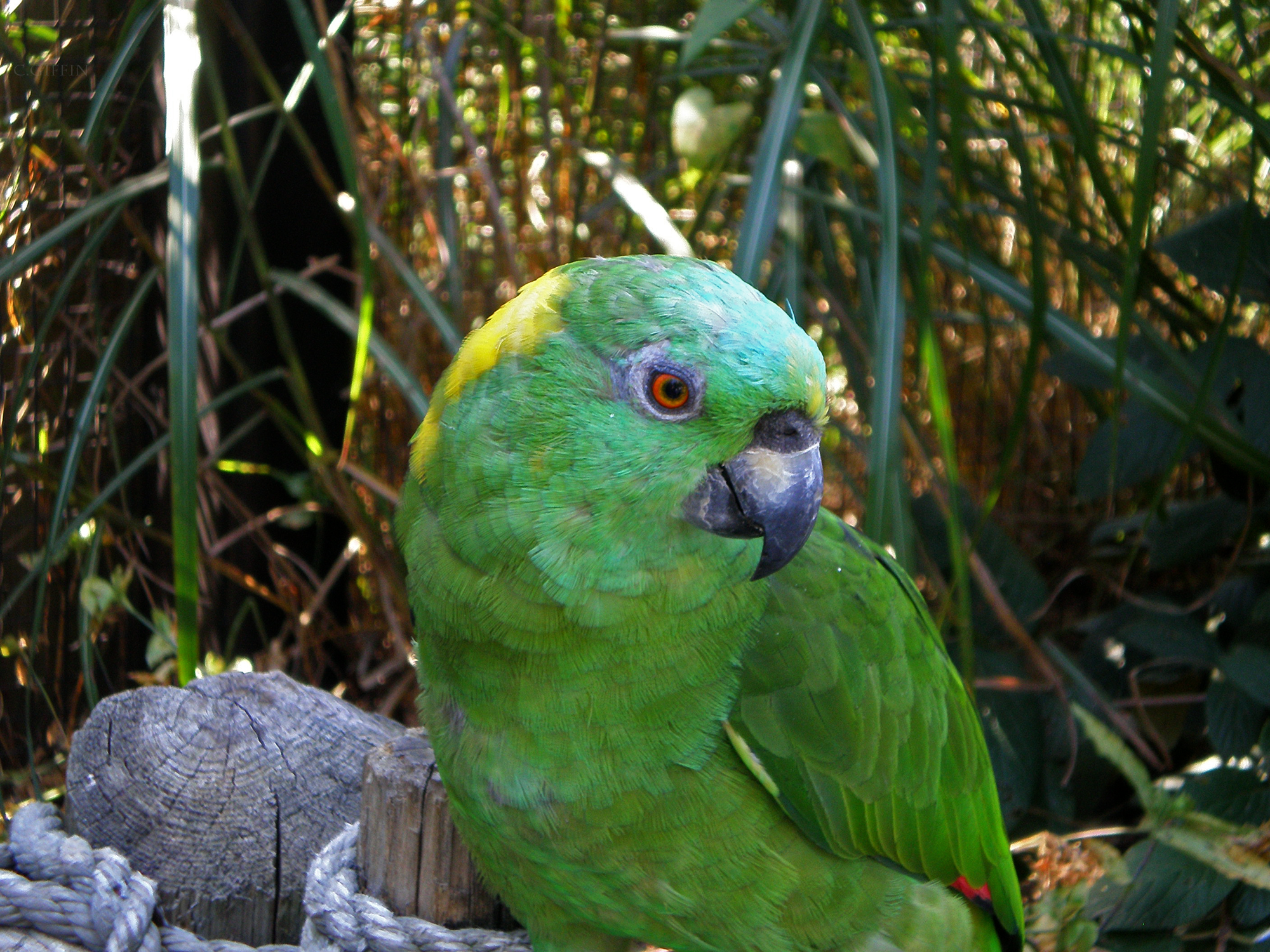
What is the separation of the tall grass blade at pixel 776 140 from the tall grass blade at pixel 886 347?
10 cm

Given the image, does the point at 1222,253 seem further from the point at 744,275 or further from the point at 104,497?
the point at 104,497

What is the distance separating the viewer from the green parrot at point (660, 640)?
828mm

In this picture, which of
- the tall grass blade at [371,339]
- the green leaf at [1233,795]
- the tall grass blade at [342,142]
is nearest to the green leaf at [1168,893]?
the green leaf at [1233,795]

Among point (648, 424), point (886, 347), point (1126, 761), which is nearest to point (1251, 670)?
point (1126, 761)

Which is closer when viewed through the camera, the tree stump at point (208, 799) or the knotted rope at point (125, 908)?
the knotted rope at point (125, 908)

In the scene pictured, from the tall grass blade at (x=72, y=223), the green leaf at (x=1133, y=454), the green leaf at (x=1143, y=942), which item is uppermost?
the tall grass blade at (x=72, y=223)

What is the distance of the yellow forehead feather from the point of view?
880 millimetres

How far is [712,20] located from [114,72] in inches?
28.1

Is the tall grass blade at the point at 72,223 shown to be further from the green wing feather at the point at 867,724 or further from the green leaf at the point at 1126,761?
the green leaf at the point at 1126,761

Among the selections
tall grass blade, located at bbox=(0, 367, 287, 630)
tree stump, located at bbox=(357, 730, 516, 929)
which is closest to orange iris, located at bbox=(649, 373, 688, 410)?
tree stump, located at bbox=(357, 730, 516, 929)

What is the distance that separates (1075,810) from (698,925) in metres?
1.17

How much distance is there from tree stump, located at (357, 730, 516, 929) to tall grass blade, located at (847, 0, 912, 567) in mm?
649

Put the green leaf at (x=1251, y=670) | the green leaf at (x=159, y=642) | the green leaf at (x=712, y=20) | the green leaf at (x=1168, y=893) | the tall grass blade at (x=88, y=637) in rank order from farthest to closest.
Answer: the green leaf at (x=159, y=642), the green leaf at (x=1251, y=670), the green leaf at (x=1168, y=893), the tall grass blade at (x=88, y=637), the green leaf at (x=712, y=20)

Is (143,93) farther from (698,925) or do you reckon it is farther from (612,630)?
(698,925)
